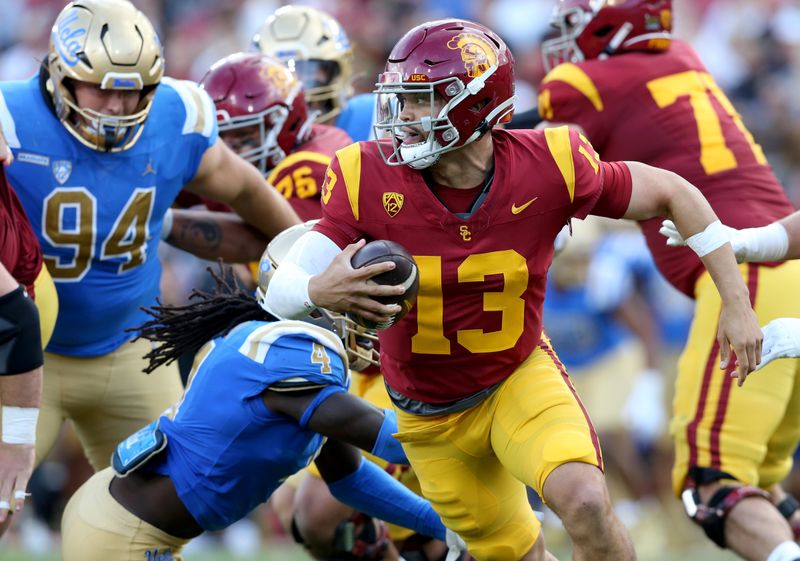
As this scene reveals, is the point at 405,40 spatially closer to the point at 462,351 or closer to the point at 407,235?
the point at 407,235

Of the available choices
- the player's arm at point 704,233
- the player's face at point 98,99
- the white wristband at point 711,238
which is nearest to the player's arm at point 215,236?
the player's face at point 98,99

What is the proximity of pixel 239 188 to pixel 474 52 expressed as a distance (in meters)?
1.37

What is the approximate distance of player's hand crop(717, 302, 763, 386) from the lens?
395cm

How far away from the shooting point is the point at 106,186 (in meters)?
4.78

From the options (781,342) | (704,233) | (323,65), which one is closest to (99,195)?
(323,65)

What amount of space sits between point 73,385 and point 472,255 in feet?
6.04

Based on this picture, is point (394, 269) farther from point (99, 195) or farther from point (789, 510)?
point (789, 510)

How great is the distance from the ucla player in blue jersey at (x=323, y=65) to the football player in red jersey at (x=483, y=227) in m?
2.14

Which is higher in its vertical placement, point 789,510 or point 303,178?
point 303,178

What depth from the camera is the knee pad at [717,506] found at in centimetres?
488

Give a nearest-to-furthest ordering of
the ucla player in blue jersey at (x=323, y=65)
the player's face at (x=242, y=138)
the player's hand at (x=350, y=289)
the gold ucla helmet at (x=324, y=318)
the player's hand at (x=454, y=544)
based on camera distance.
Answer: the player's hand at (x=350, y=289)
the gold ucla helmet at (x=324, y=318)
the player's hand at (x=454, y=544)
the player's face at (x=242, y=138)
the ucla player in blue jersey at (x=323, y=65)

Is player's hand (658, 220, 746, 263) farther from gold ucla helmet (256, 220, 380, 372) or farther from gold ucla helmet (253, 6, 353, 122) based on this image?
gold ucla helmet (253, 6, 353, 122)

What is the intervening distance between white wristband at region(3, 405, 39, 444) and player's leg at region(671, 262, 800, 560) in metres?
2.33

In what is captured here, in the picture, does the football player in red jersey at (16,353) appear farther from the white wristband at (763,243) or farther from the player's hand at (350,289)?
the white wristband at (763,243)
